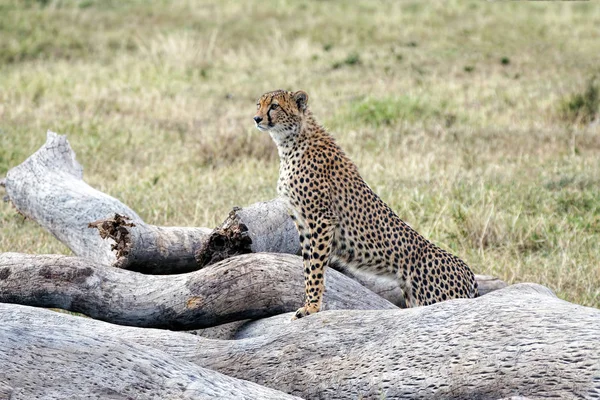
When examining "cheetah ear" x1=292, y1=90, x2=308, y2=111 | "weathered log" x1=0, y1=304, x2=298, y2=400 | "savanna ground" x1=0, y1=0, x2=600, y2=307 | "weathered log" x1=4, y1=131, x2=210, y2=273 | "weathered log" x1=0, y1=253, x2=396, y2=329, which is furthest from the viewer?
"savanna ground" x1=0, y1=0, x2=600, y2=307

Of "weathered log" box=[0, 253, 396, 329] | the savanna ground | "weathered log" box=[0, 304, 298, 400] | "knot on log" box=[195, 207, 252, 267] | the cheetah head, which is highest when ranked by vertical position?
the cheetah head

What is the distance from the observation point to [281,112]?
199 inches

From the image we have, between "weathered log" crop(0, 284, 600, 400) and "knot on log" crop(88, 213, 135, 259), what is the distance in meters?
0.93

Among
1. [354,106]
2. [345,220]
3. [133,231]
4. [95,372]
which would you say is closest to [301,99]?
[345,220]

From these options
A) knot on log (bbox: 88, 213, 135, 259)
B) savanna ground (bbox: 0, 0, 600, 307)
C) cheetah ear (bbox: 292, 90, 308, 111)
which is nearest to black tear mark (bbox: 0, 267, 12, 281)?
knot on log (bbox: 88, 213, 135, 259)

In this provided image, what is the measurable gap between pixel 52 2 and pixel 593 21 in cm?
1044

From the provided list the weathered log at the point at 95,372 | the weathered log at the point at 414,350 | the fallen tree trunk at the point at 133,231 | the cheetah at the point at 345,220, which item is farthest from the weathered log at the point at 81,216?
the weathered log at the point at 95,372

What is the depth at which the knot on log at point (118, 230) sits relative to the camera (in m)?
5.10

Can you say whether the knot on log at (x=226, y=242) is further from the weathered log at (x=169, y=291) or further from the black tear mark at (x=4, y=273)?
the black tear mark at (x=4, y=273)

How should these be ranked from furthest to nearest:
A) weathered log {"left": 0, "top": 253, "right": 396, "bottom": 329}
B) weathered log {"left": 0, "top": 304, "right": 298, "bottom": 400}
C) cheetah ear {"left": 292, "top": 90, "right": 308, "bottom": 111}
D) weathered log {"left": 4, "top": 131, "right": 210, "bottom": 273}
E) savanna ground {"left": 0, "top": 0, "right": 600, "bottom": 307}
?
savanna ground {"left": 0, "top": 0, "right": 600, "bottom": 307}
weathered log {"left": 4, "top": 131, "right": 210, "bottom": 273}
cheetah ear {"left": 292, "top": 90, "right": 308, "bottom": 111}
weathered log {"left": 0, "top": 253, "right": 396, "bottom": 329}
weathered log {"left": 0, "top": 304, "right": 298, "bottom": 400}

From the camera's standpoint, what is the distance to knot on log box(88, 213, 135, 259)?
510 cm

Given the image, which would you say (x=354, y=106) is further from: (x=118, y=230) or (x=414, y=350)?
(x=414, y=350)

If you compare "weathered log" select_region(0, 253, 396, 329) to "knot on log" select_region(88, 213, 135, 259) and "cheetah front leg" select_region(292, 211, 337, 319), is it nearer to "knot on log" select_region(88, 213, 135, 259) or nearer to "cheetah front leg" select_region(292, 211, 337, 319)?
"cheetah front leg" select_region(292, 211, 337, 319)

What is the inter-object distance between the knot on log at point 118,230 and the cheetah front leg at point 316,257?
0.91m
